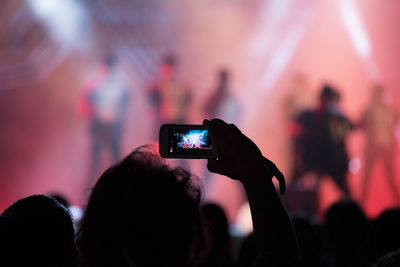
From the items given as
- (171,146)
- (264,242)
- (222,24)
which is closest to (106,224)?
(171,146)

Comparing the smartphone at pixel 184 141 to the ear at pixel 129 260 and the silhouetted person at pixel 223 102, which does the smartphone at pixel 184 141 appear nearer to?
the ear at pixel 129 260

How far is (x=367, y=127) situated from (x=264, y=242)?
322 inches

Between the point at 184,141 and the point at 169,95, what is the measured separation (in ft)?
22.4

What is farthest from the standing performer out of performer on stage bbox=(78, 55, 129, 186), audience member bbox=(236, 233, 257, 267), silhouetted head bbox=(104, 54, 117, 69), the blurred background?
audience member bbox=(236, 233, 257, 267)

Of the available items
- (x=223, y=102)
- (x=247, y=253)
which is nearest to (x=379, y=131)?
(x=223, y=102)

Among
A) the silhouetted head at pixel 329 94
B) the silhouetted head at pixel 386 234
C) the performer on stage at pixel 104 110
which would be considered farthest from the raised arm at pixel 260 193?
the silhouetted head at pixel 329 94

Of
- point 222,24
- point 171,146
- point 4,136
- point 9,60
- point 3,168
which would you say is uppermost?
point 222,24

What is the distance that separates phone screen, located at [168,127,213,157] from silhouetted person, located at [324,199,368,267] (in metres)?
1.58

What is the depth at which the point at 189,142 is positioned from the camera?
1.10 metres

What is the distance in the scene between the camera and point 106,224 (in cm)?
114

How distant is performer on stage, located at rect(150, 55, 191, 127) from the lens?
308 inches

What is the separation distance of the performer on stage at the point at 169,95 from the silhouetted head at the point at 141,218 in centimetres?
658

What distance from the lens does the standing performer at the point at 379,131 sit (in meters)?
8.59

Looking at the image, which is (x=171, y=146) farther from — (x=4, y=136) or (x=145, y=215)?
(x=4, y=136)
